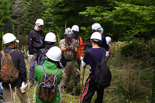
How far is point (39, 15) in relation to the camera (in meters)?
43.9

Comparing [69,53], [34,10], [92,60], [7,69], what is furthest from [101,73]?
[34,10]

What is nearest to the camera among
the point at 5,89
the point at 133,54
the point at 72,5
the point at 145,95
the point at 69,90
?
the point at 5,89

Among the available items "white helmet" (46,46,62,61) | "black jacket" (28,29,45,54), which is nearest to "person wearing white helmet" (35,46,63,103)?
"white helmet" (46,46,62,61)

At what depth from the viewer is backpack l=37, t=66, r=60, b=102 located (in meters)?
3.31

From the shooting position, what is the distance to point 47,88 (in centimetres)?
331

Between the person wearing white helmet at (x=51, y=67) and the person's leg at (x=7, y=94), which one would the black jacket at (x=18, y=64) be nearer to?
the person's leg at (x=7, y=94)

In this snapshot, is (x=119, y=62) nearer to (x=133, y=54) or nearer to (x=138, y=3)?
(x=133, y=54)

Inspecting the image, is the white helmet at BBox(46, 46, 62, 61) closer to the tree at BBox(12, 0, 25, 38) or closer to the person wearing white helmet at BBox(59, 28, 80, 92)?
the person wearing white helmet at BBox(59, 28, 80, 92)

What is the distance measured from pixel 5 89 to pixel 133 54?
271 inches

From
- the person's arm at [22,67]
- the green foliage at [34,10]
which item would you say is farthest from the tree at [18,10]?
the person's arm at [22,67]

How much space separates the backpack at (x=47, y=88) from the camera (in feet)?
10.9

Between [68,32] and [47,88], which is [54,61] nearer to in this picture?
[47,88]

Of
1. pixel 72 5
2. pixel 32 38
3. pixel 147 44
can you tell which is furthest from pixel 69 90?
pixel 72 5

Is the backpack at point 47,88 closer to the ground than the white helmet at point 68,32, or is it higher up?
closer to the ground
